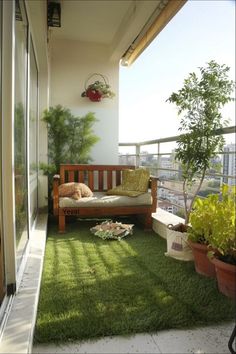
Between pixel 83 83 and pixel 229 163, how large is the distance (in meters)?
2.90

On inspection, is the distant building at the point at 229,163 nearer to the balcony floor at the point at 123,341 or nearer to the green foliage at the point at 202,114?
the green foliage at the point at 202,114

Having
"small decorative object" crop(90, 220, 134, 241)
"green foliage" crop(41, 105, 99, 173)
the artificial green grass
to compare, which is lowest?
the artificial green grass

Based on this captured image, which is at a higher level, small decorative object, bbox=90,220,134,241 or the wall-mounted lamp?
the wall-mounted lamp

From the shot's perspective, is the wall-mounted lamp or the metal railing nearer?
the metal railing

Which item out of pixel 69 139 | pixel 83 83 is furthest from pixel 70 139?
pixel 83 83

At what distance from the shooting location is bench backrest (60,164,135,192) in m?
3.68

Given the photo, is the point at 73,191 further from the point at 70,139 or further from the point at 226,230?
the point at 226,230

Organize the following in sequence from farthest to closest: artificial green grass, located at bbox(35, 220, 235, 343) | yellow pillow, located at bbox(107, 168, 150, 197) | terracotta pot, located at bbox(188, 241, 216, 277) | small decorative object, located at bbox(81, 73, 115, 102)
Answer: small decorative object, located at bbox(81, 73, 115, 102) → yellow pillow, located at bbox(107, 168, 150, 197) → terracotta pot, located at bbox(188, 241, 216, 277) → artificial green grass, located at bbox(35, 220, 235, 343)

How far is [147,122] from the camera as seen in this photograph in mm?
4594

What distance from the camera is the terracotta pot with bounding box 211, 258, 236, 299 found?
148 cm

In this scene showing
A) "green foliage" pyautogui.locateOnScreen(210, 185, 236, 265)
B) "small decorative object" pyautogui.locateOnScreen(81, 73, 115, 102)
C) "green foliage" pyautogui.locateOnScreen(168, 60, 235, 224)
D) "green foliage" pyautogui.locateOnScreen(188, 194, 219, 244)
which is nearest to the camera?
"green foliage" pyautogui.locateOnScreen(210, 185, 236, 265)

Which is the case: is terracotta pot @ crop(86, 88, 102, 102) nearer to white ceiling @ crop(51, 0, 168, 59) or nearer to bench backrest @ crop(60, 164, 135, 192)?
white ceiling @ crop(51, 0, 168, 59)

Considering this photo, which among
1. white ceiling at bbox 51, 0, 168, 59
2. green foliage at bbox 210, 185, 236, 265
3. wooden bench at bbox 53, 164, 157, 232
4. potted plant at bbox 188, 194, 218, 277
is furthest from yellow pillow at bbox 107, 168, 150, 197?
white ceiling at bbox 51, 0, 168, 59

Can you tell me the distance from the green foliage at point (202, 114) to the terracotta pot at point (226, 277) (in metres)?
0.95
